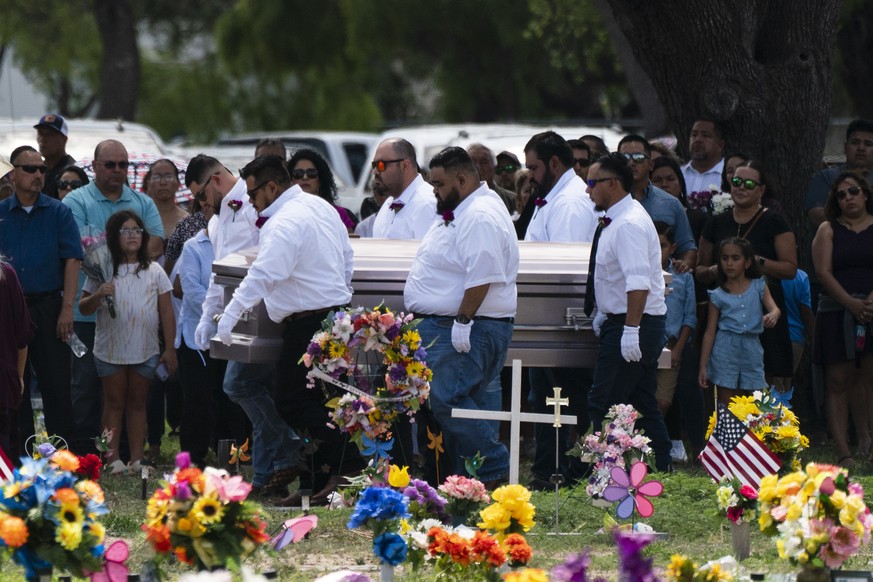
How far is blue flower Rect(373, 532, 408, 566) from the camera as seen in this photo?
563 centimetres

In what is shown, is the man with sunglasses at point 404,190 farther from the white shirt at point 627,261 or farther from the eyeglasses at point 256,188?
the white shirt at point 627,261

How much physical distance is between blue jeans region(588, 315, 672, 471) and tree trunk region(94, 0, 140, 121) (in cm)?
1823

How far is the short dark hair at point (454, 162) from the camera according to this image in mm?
8133

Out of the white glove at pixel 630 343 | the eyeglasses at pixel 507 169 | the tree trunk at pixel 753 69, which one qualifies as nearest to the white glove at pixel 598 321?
the white glove at pixel 630 343

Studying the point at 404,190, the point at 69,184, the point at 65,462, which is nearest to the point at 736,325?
the point at 404,190

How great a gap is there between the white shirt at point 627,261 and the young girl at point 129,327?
8.73 ft

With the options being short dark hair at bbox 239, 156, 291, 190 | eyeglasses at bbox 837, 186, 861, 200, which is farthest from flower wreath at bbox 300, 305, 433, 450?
eyeglasses at bbox 837, 186, 861, 200

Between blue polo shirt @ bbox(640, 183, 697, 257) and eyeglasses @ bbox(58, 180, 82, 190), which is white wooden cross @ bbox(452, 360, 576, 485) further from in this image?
eyeglasses @ bbox(58, 180, 82, 190)

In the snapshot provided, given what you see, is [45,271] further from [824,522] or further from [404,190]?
[824,522]

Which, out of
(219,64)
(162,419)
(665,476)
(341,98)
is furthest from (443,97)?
(665,476)

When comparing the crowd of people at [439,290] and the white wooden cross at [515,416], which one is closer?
the white wooden cross at [515,416]

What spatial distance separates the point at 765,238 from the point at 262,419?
3.17m

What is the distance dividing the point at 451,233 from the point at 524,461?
219cm

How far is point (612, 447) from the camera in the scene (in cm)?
739
